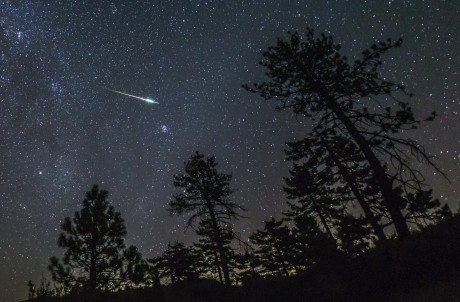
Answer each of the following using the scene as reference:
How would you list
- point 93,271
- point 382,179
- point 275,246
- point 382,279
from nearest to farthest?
point 382,279
point 382,179
point 93,271
point 275,246

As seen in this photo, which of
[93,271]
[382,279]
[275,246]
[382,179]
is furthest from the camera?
[275,246]

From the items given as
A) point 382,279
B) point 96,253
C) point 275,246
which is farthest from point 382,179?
point 275,246

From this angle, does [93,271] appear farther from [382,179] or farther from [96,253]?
[382,179]

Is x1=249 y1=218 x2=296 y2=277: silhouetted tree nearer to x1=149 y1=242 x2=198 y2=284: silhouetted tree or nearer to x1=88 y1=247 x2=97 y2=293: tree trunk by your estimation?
x1=149 y1=242 x2=198 y2=284: silhouetted tree

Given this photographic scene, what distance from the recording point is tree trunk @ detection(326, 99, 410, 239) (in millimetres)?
11211

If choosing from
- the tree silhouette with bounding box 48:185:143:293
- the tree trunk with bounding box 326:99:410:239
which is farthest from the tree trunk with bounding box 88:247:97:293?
the tree trunk with bounding box 326:99:410:239

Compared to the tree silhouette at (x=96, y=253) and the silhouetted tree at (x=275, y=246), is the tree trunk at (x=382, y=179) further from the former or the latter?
the silhouetted tree at (x=275, y=246)

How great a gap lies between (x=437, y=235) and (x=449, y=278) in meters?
1.96

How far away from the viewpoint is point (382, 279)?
357 inches

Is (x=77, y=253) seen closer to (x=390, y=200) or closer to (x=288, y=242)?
(x=390, y=200)

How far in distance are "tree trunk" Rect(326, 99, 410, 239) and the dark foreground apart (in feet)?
2.68

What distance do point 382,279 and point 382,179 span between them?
4083mm

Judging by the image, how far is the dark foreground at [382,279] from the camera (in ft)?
26.3

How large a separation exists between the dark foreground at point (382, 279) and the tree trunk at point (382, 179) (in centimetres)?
82
